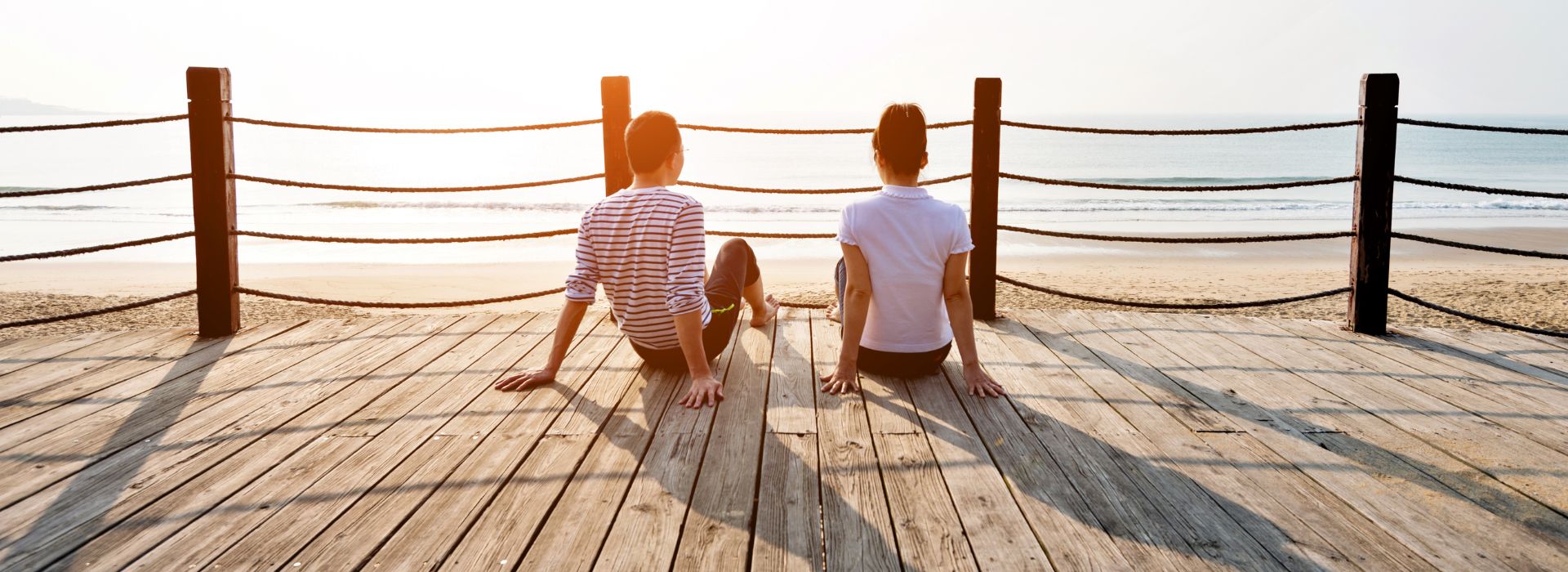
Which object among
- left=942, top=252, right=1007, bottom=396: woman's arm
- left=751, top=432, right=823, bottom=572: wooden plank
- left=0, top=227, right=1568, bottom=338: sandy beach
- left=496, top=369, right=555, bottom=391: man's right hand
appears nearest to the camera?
left=751, top=432, right=823, bottom=572: wooden plank

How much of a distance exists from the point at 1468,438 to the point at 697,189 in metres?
22.8

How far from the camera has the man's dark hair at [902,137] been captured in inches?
115

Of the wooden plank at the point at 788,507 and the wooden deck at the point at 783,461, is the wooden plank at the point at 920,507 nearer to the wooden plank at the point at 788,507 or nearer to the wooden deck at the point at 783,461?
the wooden deck at the point at 783,461

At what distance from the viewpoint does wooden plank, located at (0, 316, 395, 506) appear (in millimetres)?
2391

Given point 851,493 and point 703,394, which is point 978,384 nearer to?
point 703,394

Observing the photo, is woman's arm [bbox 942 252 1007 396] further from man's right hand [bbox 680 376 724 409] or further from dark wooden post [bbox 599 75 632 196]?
dark wooden post [bbox 599 75 632 196]

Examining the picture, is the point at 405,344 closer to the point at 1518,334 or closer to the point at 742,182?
the point at 1518,334

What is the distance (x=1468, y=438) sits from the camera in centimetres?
264

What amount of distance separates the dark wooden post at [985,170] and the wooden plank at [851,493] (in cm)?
145

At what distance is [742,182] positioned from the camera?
1008 inches

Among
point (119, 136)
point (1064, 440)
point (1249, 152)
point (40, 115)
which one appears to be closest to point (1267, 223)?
point (1064, 440)

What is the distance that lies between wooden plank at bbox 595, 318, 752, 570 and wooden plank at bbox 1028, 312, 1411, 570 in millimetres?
982

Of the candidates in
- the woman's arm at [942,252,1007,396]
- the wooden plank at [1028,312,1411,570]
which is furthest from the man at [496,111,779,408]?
the wooden plank at [1028,312,1411,570]

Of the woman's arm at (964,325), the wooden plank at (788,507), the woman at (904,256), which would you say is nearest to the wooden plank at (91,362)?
the wooden plank at (788,507)
